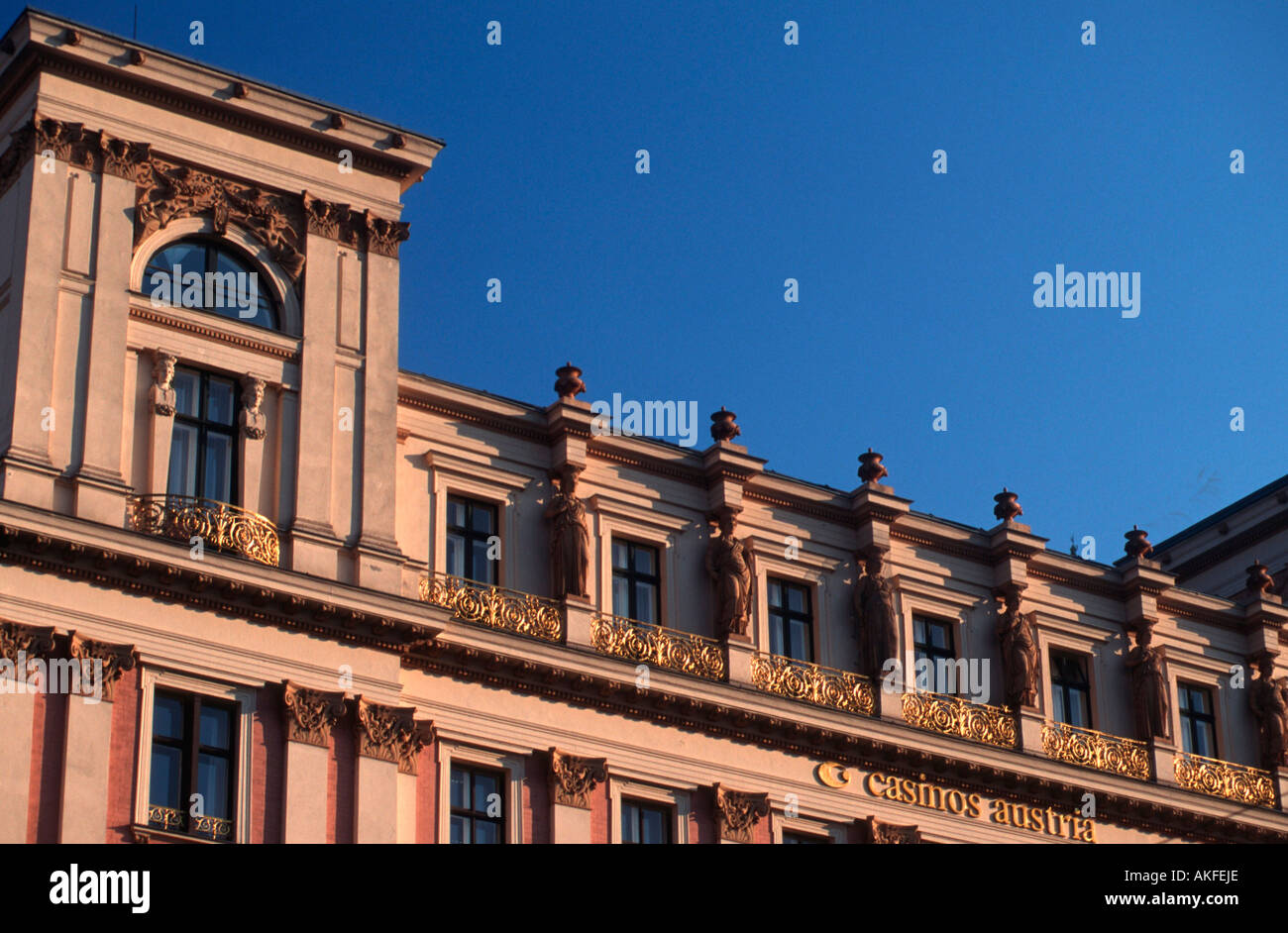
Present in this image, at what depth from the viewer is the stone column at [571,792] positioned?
1491 inches

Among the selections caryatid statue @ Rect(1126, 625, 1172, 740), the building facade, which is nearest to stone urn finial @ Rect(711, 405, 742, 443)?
the building facade

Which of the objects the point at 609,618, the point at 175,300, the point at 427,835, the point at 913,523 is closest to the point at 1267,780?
the point at 913,523

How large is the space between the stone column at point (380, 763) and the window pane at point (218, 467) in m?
3.54

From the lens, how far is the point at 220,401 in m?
37.5

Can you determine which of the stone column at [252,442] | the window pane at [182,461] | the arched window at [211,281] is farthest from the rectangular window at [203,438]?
the arched window at [211,281]

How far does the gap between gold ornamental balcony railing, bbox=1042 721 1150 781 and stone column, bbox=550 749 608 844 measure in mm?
9042

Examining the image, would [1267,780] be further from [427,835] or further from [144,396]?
[144,396]

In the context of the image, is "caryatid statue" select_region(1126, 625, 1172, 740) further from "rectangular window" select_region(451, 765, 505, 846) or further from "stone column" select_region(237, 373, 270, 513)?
"stone column" select_region(237, 373, 270, 513)

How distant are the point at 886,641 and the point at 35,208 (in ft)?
50.0

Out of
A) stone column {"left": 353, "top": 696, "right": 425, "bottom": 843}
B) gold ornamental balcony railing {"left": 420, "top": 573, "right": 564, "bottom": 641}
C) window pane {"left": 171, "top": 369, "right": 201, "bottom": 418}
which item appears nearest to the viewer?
stone column {"left": 353, "top": 696, "right": 425, "bottom": 843}

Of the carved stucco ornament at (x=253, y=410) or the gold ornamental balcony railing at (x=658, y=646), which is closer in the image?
the carved stucco ornament at (x=253, y=410)

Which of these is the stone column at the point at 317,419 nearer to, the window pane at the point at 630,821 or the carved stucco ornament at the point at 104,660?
the carved stucco ornament at the point at 104,660

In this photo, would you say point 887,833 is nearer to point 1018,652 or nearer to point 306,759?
point 1018,652

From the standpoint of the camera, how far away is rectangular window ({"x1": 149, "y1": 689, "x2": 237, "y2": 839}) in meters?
34.2
